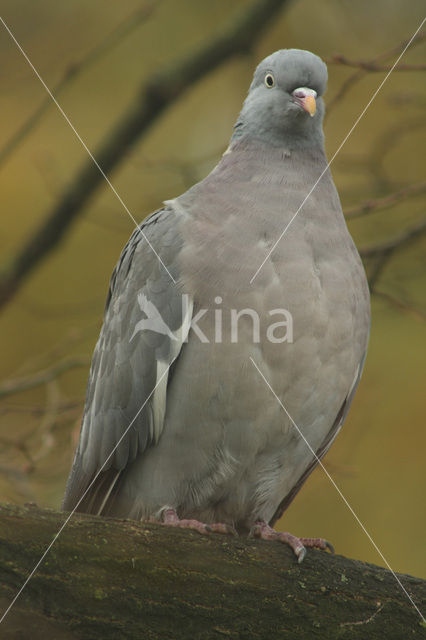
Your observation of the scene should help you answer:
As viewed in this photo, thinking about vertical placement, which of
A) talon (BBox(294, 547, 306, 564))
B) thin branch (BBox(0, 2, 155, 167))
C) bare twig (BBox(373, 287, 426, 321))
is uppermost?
thin branch (BBox(0, 2, 155, 167))

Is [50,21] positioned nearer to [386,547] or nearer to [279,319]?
[279,319]

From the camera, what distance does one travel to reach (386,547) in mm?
5152

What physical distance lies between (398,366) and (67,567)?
10.5 feet

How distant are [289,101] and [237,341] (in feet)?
4.05

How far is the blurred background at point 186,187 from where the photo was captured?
4785mm

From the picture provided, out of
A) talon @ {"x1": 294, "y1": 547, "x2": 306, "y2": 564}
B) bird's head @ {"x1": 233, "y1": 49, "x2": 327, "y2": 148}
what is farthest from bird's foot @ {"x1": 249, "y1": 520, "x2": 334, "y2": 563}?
bird's head @ {"x1": 233, "y1": 49, "x2": 327, "y2": 148}

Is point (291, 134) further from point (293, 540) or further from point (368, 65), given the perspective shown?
point (293, 540)

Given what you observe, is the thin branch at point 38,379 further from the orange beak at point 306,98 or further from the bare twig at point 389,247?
the orange beak at point 306,98

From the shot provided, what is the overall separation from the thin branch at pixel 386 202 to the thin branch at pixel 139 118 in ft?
3.15

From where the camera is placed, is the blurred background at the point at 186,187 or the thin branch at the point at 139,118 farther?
the blurred background at the point at 186,187

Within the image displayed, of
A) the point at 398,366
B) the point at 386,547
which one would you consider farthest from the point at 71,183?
the point at 386,547

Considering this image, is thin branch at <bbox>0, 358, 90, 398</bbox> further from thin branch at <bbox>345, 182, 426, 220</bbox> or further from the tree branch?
thin branch at <bbox>345, 182, 426, 220</bbox>

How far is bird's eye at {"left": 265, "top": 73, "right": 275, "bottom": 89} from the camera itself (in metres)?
4.13

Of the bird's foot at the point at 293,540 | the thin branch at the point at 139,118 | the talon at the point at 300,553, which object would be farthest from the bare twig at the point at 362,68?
the talon at the point at 300,553
